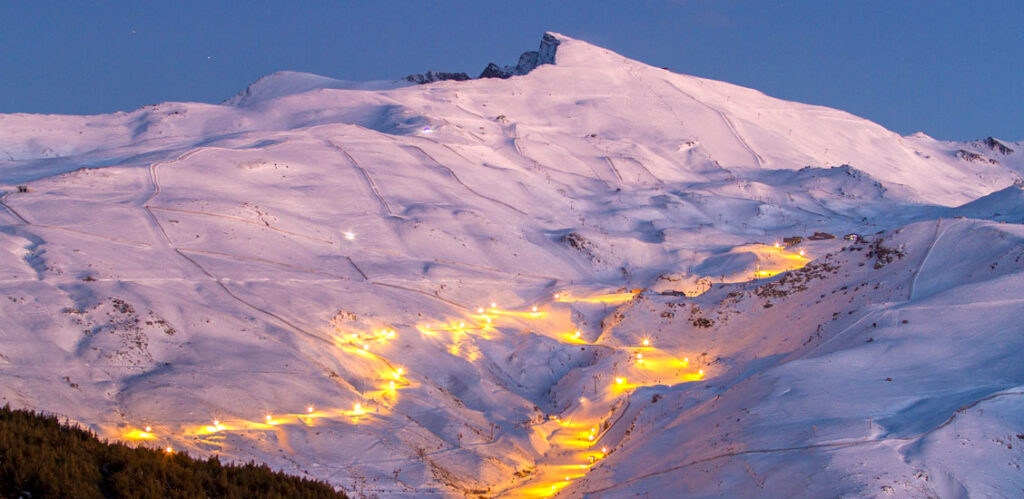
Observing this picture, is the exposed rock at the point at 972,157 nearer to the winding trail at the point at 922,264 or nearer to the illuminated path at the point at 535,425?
the illuminated path at the point at 535,425

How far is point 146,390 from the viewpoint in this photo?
11.7 m

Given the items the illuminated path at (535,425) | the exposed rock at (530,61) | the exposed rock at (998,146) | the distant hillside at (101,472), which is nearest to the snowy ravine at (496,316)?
the illuminated path at (535,425)

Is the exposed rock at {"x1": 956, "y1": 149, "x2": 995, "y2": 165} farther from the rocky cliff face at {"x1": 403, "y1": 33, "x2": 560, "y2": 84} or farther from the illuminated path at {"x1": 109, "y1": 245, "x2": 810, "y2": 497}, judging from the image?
the illuminated path at {"x1": 109, "y1": 245, "x2": 810, "y2": 497}

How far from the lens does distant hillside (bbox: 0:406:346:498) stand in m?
6.51

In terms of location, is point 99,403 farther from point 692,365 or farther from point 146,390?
point 692,365

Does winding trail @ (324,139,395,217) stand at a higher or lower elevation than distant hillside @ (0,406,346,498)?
higher

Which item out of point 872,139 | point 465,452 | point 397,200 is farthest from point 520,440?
point 872,139

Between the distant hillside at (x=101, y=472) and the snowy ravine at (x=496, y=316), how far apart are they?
2.75 m

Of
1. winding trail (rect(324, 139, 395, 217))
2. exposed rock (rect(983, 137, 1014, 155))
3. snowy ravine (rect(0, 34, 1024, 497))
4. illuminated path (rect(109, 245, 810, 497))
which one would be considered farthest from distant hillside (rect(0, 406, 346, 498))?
exposed rock (rect(983, 137, 1014, 155))

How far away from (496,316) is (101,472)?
12336 mm

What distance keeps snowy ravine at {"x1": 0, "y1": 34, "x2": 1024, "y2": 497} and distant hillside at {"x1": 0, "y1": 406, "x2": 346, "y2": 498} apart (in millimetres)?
2751

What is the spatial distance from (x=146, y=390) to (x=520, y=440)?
233 inches

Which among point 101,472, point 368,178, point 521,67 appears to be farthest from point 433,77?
point 101,472

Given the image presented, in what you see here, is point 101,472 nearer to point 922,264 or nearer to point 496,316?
point 496,316
